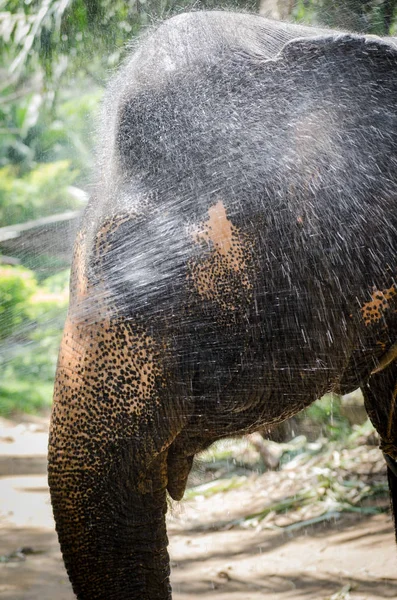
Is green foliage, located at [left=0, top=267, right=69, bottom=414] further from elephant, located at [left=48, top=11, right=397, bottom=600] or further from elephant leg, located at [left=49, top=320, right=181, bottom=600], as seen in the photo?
elephant leg, located at [left=49, top=320, right=181, bottom=600]

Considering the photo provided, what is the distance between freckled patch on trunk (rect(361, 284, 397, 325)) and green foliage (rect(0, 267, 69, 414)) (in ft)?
14.9

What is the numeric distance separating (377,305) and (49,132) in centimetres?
894

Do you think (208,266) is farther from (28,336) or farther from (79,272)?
(28,336)

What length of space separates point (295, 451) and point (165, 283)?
3129mm

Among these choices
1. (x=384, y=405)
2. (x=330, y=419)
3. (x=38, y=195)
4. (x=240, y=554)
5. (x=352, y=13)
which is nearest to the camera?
(x=384, y=405)

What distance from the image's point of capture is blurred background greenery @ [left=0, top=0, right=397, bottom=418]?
4.04m

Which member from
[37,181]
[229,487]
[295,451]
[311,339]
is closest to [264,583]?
[229,487]

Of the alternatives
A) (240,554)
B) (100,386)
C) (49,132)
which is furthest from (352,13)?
(49,132)

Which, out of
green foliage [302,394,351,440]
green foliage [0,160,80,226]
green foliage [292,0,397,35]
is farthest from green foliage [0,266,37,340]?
green foliage [292,0,397,35]

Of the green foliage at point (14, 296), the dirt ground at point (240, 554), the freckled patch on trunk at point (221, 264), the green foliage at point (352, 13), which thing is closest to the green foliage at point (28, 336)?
the green foliage at point (14, 296)

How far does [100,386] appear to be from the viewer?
1184 millimetres

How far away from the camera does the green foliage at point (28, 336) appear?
20.3 ft

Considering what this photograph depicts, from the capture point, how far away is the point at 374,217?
1462 mm

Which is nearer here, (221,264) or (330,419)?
(221,264)
